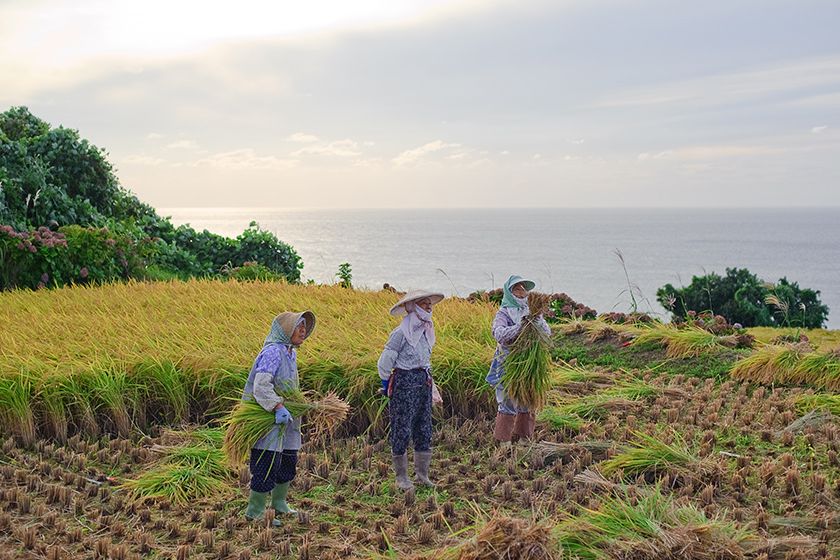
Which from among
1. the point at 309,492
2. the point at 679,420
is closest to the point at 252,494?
the point at 309,492

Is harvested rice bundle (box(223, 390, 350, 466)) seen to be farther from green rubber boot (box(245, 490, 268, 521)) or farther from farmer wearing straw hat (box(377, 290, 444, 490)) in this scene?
farmer wearing straw hat (box(377, 290, 444, 490))

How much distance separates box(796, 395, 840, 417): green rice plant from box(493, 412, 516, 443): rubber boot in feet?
10.4

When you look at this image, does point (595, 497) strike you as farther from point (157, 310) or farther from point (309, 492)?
point (157, 310)

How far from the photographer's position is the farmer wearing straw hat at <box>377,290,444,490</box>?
6.42m

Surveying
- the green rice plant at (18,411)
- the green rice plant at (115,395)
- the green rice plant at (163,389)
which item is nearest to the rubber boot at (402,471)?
the green rice plant at (163,389)

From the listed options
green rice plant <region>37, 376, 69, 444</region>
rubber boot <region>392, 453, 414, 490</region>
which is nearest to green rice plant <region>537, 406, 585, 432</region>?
rubber boot <region>392, 453, 414, 490</region>

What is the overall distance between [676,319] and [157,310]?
8.30 meters

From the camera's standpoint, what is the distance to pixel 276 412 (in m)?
5.61

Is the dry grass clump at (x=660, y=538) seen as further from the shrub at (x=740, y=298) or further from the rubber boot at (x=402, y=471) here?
the shrub at (x=740, y=298)

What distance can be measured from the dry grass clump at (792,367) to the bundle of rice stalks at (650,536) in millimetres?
5039

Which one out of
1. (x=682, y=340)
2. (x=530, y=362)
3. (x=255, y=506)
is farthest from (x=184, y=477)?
(x=682, y=340)

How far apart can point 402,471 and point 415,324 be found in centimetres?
110

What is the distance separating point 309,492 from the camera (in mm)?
6480

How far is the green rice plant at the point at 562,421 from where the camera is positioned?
314 inches
